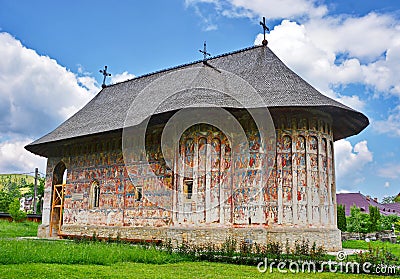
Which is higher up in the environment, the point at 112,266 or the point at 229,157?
the point at 229,157

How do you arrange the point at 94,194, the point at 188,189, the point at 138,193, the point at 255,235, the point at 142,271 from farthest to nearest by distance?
the point at 94,194, the point at 138,193, the point at 188,189, the point at 255,235, the point at 142,271

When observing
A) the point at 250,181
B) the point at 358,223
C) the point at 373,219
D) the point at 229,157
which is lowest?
the point at 358,223

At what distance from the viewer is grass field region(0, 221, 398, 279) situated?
8.34 m

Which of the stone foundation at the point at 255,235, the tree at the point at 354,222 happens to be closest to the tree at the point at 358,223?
the tree at the point at 354,222

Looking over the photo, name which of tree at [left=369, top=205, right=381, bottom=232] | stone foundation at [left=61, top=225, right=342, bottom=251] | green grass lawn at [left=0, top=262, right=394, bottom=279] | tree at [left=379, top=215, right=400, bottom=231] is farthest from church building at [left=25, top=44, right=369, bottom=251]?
tree at [left=379, top=215, right=400, bottom=231]

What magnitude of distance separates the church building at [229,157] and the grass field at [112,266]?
3625 mm

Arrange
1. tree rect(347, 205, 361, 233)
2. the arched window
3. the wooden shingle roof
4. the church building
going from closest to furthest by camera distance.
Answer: the church building
the wooden shingle roof
the arched window
tree rect(347, 205, 361, 233)

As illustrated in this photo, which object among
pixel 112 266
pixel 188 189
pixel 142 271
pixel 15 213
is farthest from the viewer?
pixel 15 213

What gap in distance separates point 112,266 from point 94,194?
1011 cm

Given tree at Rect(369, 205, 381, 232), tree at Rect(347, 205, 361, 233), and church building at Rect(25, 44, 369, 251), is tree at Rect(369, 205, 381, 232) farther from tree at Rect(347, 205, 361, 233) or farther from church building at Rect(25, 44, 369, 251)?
church building at Rect(25, 44, 369, 251)

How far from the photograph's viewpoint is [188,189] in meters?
15.4

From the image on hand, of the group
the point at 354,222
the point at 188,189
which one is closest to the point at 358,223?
the point at 354,222

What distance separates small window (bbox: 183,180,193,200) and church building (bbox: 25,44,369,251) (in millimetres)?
35

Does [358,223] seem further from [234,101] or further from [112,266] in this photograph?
[112,266]
